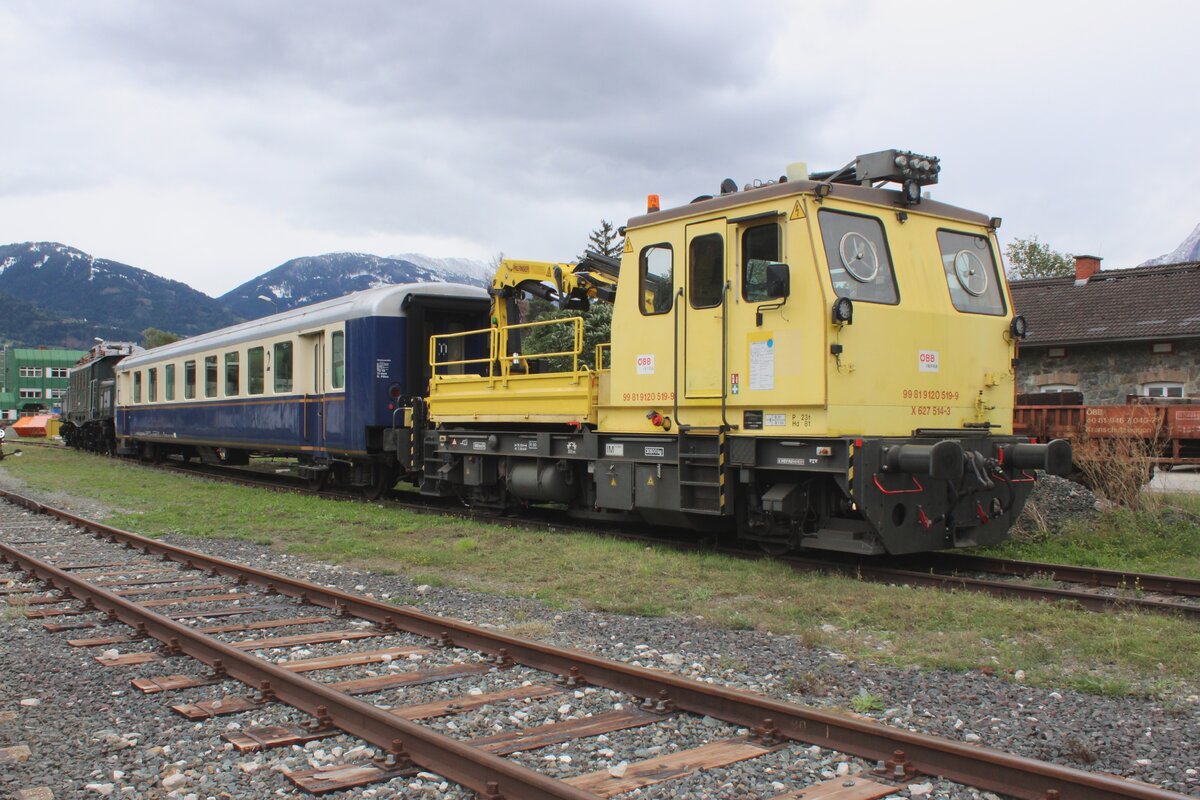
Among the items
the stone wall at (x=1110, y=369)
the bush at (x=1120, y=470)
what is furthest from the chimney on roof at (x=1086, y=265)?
the bush at (x=1120, y=470)

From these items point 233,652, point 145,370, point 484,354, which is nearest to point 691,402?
point 233,652

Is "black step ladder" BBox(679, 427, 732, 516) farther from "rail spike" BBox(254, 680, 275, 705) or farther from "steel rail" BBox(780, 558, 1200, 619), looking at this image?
"rail spike" BBox(254, 680, 275, 705)

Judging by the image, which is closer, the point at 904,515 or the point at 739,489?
the point at 904,515

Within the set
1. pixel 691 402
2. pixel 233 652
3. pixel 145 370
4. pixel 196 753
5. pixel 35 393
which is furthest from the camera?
pixel 35 393

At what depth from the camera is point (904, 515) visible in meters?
8.35

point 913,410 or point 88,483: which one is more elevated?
point 913,410

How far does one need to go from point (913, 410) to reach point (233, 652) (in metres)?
5.95

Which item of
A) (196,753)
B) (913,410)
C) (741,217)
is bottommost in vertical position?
(196,753)

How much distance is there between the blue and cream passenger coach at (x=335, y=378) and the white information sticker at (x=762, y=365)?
22.0ft

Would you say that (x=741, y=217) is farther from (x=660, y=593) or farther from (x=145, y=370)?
(x=145, y=370)

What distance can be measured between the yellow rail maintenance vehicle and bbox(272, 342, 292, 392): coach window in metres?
8.13

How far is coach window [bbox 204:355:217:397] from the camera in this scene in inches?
818

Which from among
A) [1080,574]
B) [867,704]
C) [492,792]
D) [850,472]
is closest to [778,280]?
[850,472]

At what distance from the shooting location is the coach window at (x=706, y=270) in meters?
9.23
